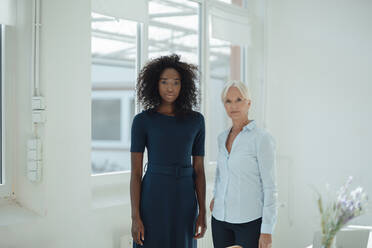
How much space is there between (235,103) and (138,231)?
75cm

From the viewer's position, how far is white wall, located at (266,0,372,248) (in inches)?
126

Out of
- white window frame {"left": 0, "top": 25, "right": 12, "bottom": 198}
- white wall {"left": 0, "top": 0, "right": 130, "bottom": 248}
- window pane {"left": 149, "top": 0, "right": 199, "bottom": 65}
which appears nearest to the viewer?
white wall {"left": 0, "top": 0, "right": 130, "bottom": 248}

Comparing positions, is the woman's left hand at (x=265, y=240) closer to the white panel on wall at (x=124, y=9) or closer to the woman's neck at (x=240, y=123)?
the woman's neck at (x=240, y=123)

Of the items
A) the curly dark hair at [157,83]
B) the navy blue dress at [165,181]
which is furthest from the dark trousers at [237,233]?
the curly dark hair at [157,83]

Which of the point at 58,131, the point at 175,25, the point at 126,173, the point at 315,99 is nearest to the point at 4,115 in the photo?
the point at 58,131

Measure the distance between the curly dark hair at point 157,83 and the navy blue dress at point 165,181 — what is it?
10 centimetres

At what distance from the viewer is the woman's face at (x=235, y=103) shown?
6.03ft

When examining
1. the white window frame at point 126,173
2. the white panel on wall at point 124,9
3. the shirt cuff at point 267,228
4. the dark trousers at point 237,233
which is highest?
the white panel on wall at point 124,9

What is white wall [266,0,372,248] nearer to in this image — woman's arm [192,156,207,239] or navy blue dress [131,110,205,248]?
woman's arm [192,156,207,239]

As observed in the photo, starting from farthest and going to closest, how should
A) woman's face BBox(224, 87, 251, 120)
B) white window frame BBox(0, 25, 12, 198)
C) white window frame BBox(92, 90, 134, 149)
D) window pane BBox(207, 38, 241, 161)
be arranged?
white window frame BBox(92, 90, 134, 149)
window pane BBox(207, 38, 241, 161)
white window frame BBox(0, 25, 12, 198)
woman's face BBox(224, 87, 251, 120)

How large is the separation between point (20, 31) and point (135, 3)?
2.55 ft

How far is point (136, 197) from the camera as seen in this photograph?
1.81 metres

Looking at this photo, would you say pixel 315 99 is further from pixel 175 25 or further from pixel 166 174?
pixel 175 25

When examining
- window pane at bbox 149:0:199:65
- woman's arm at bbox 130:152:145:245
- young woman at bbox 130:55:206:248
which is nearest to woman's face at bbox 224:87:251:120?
young woman at bbox 130:55:206:248
